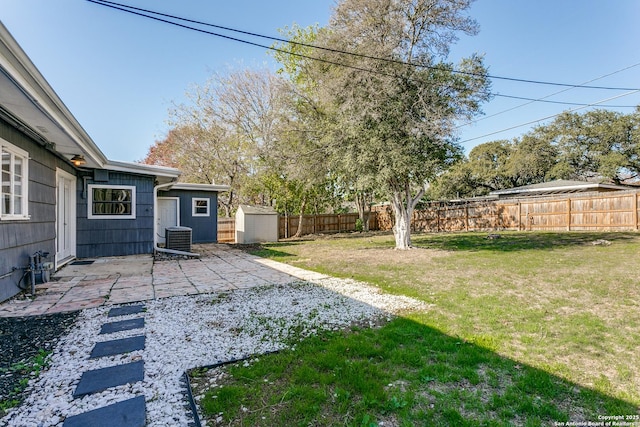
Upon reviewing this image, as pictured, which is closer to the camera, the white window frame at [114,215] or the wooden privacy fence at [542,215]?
the white window frame at [114,215]

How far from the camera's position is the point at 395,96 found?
8594 millimetres

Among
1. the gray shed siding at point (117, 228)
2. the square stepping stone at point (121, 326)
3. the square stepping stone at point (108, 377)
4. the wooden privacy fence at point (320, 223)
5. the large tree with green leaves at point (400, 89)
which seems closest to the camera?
the square stepping stone at point (108, 377)

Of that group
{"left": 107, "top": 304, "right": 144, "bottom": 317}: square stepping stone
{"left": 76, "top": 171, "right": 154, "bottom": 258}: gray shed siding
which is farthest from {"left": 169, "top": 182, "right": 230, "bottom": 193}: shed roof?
{"left": 107, "top": 304, "right": 144, "bottom": 317}: square stepping stone

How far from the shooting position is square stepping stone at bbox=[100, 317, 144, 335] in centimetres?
310

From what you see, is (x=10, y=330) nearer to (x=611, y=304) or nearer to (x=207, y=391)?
(x=207, y=391)

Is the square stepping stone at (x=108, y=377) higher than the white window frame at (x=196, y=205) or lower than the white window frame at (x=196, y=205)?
lower

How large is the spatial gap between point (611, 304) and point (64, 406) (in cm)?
Answer: 558

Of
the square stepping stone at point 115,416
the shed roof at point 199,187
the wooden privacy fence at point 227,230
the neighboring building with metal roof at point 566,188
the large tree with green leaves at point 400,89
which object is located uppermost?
the large tree with green leaves at point 400,89

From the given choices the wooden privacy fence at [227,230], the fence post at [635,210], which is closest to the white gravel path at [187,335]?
the wooden privacy fence at [227,230]

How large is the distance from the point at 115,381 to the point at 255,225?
438 inches

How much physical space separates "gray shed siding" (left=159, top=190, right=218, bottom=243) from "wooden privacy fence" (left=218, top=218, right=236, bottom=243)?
6.32 feet

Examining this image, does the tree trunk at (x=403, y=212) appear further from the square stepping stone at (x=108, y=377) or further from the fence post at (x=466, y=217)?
the fence post at (x=466, y=217)

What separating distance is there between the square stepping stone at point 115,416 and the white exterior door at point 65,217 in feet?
18.8

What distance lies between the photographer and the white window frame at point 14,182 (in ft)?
12.7
